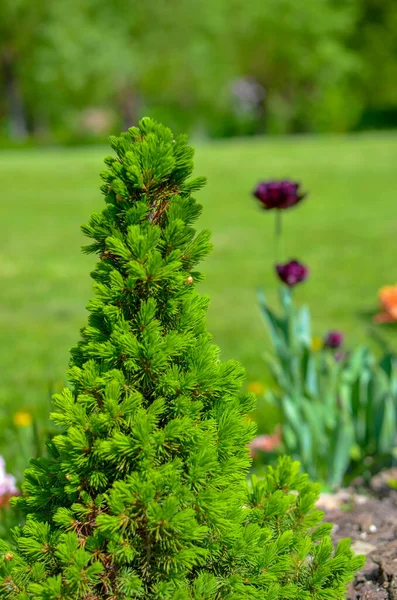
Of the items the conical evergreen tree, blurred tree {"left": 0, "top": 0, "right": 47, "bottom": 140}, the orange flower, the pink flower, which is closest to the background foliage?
blurred tree {"left": 0, "top": 0, "right": 47, "bottom": 140}

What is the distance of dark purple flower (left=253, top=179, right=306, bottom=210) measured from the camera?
2818 mm

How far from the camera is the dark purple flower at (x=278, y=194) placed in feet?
9.25

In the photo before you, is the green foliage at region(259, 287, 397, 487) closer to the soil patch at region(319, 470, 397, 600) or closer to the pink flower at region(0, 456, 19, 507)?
the soil patch at region(319, 470, 397, 600)

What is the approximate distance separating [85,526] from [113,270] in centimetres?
52

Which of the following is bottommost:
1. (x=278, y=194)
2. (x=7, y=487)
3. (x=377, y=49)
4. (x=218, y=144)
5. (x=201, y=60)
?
(x=218, y=144)

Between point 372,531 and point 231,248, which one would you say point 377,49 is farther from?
point 372,531

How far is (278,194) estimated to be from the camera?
9.27 feet

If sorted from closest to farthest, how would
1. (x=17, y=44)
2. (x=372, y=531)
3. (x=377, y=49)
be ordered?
(x=372, y=531)
(x=17, y=44)
(x=377, y=49)

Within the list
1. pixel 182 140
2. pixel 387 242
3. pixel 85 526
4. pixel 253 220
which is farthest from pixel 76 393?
pixel 253 220

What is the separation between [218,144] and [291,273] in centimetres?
2261

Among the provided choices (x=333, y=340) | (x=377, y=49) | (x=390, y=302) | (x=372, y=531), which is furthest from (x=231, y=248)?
(x=377, y=49)

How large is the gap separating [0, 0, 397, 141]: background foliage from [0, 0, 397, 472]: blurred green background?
0.09 metres

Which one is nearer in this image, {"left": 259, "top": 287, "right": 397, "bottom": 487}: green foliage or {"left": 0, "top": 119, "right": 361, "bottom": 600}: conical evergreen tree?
{"left": 0, "top": 119, "right": 361, "bottom": 600}: conical evergreen tree

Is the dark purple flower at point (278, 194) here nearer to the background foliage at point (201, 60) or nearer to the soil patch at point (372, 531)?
the soil patch at point (372, 531)
